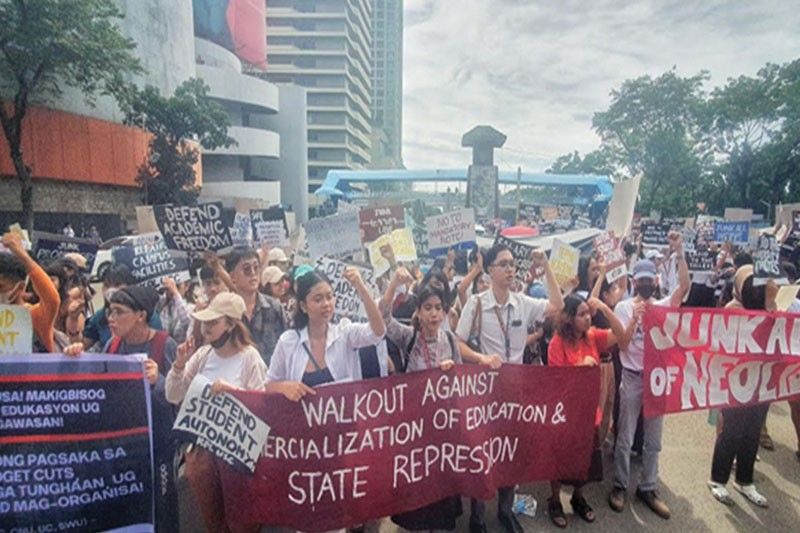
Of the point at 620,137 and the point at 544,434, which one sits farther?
the point at 620,137

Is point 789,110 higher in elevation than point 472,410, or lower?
higher

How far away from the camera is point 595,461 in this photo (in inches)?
147

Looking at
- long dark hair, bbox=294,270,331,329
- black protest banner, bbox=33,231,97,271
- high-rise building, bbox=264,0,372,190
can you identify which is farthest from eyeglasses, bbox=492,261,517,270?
A: high-rise building, bbox=264,0,372,190

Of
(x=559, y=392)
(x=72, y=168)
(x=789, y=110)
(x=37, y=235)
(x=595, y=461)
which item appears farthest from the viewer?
(x=789, y=110)

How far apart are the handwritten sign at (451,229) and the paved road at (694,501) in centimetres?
357

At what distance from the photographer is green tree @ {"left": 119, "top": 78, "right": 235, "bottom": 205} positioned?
92.0ft

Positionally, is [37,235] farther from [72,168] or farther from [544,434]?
[72,168]

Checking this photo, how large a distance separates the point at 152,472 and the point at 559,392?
2582mm

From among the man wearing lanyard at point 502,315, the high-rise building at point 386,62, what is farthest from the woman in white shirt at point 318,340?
the high-rise building at point 386,62

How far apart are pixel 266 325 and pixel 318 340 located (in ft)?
3.94

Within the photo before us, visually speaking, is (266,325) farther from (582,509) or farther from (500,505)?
(582,509)

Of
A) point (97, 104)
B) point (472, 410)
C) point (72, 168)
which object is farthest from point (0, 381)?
point (97, 104)

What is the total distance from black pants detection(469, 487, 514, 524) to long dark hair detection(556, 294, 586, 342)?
1163mm

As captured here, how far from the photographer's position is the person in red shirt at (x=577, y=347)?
12.0 ft
